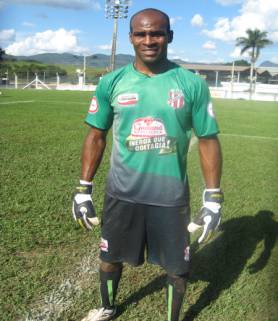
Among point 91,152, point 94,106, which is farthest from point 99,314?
point 94,106

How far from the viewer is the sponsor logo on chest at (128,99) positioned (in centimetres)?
242

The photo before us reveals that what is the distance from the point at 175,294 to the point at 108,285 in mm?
448

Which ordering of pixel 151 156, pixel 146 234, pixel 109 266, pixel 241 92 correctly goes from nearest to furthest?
pixel 151 156 < pixel 146 234 < pixel 109 266 < pixel 241 92

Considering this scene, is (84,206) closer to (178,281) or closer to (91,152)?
(91,152)

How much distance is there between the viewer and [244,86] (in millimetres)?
44062

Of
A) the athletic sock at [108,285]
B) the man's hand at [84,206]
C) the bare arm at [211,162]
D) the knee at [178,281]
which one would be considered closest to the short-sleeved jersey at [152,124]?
the bare arm at [211,162]

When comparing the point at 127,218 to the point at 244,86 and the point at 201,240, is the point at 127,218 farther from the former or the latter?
the point at 244,86

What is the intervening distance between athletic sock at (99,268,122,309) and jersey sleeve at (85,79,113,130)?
0.94m

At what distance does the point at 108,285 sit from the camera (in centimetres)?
291

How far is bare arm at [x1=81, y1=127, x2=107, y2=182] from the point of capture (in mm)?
2768

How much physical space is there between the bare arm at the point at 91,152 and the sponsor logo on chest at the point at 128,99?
0.35 meters

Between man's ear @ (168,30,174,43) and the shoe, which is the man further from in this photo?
the shoe

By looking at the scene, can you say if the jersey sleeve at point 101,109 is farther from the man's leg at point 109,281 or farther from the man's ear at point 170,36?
the man's leg at point 109,281

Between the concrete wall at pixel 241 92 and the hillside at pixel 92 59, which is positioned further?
the concrete wall at pixel 241 92
